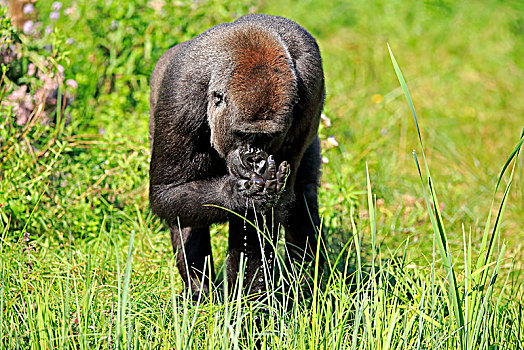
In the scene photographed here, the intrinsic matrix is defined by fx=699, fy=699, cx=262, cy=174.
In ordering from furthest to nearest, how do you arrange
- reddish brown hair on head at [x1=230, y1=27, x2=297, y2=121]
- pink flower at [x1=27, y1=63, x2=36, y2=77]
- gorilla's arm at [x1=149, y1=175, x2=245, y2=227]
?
pink flower at [x1=27, y1=63, x2=36, y2=77] → gorilla's arm at [x1=149, y1=175, x2=245, y2=227] → reddish brown hair on head at [x1=230, y1=27, x2=297, y2=121]

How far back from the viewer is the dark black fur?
3.26 meters

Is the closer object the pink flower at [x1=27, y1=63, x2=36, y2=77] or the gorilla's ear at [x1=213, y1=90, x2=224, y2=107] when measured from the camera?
the gorilla's ear at [x1=213, y1=90, x2=224, y2=107]

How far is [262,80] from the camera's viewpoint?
127 inches

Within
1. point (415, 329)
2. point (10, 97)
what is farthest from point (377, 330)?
point (10, 97)

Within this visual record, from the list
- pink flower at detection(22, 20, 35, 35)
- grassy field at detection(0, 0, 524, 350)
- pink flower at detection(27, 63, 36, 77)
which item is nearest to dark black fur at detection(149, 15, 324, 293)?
grassy field at detection(0, 0, 524, 350)

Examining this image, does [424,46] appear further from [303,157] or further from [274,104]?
[274,104]

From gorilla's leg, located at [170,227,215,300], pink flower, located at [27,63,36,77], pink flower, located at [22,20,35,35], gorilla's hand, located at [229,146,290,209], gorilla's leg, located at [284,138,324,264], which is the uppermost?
pink flower, located at [22,20,35,35]

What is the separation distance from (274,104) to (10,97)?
2.48 m

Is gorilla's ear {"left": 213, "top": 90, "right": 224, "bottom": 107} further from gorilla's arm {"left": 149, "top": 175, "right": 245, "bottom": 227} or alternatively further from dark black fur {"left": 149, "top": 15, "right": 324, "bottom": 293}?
gorilla's arm {"left": 149, "top": 175, "right": 245, "bottom": 227}

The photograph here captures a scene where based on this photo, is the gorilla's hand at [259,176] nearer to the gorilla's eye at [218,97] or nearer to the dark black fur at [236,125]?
the dark black fur at [236,125]

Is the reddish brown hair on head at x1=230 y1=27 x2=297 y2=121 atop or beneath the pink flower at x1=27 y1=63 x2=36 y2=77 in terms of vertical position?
atop

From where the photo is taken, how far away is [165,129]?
3.51 m

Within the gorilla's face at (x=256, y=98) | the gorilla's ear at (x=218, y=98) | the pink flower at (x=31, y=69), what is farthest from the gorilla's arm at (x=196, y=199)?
the pink flower at (x=31, y=69)

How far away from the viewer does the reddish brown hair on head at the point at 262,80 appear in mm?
3232
